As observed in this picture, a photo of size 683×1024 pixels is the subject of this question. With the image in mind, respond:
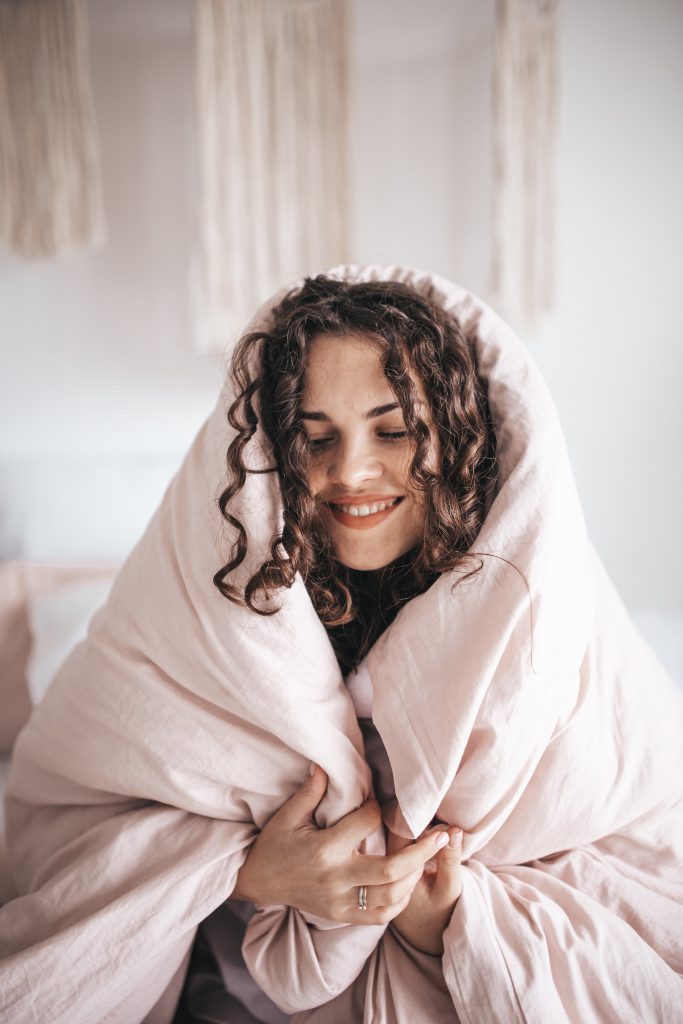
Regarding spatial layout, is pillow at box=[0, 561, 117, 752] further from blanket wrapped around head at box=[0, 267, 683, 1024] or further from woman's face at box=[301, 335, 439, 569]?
woman's face at box=[301, 335, 439, 569]

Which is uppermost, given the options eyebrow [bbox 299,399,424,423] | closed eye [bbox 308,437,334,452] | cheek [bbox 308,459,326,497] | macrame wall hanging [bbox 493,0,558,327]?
macrame wall hanging [bbox 493,0,558,327]

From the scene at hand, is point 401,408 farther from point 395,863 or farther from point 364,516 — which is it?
point 395,863

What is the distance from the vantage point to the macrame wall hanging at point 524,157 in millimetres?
1353

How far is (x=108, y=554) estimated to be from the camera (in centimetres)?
140

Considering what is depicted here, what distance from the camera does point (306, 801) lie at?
78 centimetres

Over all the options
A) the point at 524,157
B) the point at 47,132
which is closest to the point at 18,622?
the point at 47,132

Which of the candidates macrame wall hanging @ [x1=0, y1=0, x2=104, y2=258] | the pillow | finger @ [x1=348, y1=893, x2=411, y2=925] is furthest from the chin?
macrame wall hanging @ [x1=0, y1=0, x2=104, y2=258]

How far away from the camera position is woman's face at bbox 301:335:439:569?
776 mm

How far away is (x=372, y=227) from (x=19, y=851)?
1.29m

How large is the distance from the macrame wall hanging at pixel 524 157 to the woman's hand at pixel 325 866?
1045 millimetres

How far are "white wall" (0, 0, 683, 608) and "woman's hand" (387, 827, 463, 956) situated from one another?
3.42 ft

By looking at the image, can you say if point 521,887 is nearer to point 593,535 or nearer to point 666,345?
point 593,535

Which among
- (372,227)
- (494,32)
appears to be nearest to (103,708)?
(372,227)

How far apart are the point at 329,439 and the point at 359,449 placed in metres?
0.05
